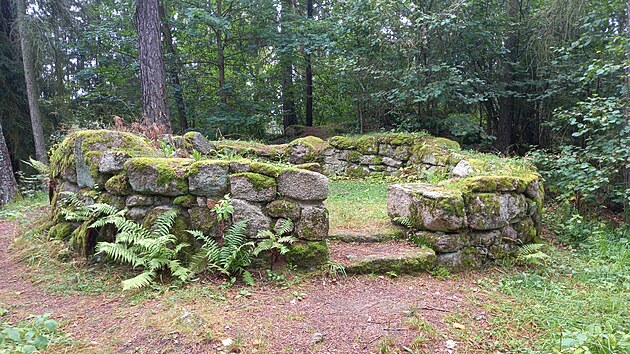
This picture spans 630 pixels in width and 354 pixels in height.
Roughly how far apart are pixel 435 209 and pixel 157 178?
113 inches

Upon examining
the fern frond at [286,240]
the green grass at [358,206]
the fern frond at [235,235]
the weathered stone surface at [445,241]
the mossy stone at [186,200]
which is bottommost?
the weathered stone surface at [445,241]

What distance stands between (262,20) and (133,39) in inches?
160

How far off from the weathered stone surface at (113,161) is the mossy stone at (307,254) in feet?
6.23

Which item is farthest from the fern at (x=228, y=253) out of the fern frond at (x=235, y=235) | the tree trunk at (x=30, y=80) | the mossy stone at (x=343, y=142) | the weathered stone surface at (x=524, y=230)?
the tree trunk at (x=30, y=80)

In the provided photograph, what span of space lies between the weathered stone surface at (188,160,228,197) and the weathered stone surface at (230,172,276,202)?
10cm

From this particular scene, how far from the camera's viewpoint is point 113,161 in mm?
3502

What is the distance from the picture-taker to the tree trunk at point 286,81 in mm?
11641

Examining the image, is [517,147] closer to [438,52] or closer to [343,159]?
[438,52]

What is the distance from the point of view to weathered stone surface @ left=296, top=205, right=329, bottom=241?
3398 millimetres

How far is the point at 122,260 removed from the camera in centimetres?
323

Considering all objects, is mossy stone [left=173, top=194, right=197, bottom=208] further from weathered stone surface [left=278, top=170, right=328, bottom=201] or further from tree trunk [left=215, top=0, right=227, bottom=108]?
tree trunk [left=215, top=0, right=227, bottom=108]

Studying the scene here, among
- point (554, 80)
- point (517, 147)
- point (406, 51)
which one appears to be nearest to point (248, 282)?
point (406, 51)

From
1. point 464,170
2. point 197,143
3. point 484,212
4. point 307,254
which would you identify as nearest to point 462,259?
point 484,212

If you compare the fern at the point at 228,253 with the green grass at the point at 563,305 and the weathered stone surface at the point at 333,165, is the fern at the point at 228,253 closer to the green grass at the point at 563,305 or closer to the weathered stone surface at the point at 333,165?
the green grass at the point at 563,305
